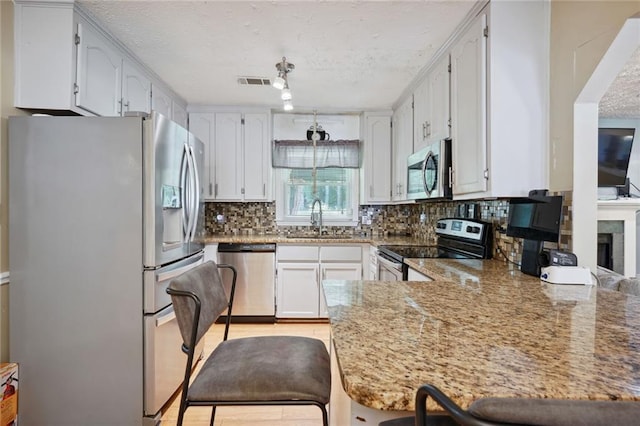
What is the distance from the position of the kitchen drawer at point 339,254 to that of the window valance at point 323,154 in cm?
99

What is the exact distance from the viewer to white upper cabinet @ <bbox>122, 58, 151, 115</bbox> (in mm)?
2342

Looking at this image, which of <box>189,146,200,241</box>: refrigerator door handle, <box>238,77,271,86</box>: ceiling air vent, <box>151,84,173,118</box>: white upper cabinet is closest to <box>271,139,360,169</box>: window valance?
<box>238,77,271,86</box>: ceiling air vent

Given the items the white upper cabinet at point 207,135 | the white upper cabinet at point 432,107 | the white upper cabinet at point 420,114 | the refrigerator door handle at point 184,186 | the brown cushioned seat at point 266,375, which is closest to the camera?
the brown cushioned seat at point 266,375

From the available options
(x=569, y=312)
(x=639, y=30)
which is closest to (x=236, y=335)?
(x=569, y=312)

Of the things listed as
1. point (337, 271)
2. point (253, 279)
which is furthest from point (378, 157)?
point (253, 279)

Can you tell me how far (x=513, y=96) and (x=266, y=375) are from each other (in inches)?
71.3

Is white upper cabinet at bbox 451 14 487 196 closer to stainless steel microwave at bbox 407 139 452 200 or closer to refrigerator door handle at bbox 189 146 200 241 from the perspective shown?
stainless steel microwave at bbox 407 139 452 200

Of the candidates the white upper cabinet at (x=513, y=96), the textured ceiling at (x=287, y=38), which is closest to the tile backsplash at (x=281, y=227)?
the textured ceiling at (x=287, y=38)

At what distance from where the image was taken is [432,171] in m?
2.40

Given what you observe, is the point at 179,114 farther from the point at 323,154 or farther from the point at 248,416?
the point at 248,416

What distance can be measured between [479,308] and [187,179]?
6.30 ft

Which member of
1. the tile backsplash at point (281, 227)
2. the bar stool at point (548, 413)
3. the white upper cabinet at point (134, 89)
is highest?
the white upper cabinet at point (134, 89)

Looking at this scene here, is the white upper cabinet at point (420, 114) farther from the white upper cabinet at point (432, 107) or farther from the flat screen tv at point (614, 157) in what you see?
the flat screen tv at point (614, 157)

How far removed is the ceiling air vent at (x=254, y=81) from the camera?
9.27 feet
